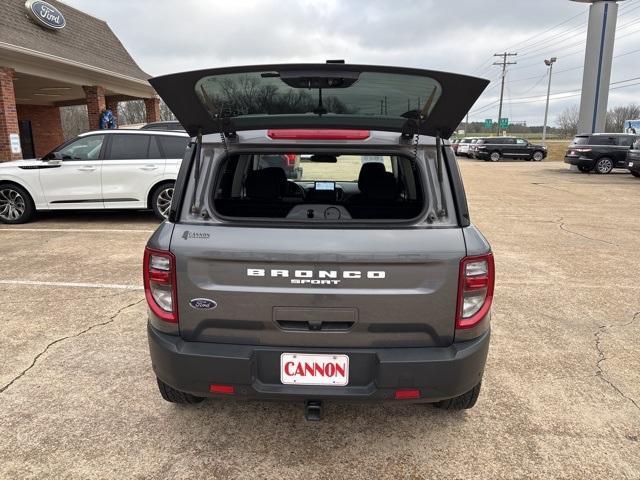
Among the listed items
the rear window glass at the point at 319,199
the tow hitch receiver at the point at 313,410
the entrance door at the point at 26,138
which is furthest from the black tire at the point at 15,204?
the entrance door at the point at 26,138

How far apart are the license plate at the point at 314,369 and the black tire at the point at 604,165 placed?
23.5 meters

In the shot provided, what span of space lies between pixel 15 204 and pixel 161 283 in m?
7.75

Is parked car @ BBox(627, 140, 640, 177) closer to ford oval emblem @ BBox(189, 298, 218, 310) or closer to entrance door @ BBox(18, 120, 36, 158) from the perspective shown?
ford oval emblem @ BBox(189, 298, 218, 310)

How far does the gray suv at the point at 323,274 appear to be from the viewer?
2.18 meters

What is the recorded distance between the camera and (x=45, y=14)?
46.1 ft

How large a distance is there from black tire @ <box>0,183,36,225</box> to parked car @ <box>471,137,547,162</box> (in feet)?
100

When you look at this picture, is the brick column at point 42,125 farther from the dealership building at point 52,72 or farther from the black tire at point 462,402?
the black tire at point 462,402

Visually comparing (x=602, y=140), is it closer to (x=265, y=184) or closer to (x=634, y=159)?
(x=634, y=159)

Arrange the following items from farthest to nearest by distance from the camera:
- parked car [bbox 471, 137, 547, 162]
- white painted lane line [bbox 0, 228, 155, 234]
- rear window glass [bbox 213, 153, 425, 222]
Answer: parked car [bbox 471, 137, 547, 162] < white painted lane line [bbox 0, 228, 155, 234] < rear window glass [bbox 213, 153, 425, 222]

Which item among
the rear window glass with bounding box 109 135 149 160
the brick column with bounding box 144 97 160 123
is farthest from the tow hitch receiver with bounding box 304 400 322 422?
the brick column with bounding box 144 97 160 123

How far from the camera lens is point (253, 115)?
2.45 metres

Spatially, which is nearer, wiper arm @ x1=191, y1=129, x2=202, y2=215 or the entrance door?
wiper arm @ x1=191, y1=129, x2=202, y2=215

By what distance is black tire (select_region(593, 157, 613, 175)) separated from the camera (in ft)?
70.9

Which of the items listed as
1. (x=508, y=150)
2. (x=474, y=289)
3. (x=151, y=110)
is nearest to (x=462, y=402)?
(x=474, y=289)
